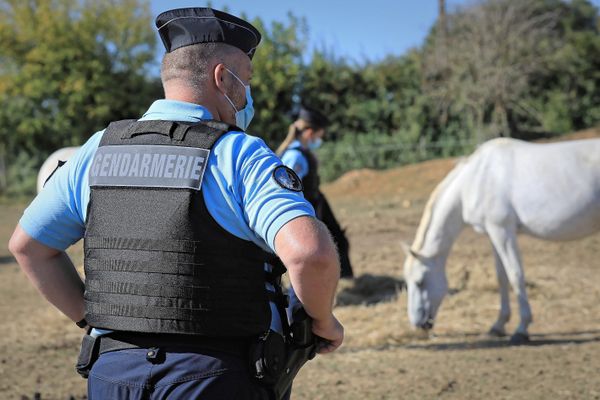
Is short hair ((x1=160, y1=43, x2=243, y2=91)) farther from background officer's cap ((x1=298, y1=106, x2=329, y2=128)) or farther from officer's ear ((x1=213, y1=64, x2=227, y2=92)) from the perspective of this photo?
background officer's cap ((x1=298, y1=106, x2=329, y2=128))

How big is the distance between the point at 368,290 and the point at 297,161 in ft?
8.38

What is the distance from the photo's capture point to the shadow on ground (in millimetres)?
8422

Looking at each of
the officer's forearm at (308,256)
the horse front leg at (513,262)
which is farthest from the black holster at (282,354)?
the horse front leg at (513,262)

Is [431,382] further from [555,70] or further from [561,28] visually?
[561,28]

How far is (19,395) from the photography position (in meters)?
5.25

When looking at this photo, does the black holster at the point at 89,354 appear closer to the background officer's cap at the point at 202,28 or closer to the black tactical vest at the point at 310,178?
the background officer's cap at the point at 202,28

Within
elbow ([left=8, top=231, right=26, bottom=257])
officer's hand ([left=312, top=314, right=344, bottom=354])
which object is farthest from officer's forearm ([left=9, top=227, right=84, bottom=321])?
officer's hand ([left=312, top=314, right=344, bottom=354])

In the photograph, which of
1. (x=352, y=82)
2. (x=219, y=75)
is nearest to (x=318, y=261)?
(x=219, y=75)

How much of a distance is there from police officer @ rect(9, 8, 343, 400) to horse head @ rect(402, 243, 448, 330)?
475 centimetres

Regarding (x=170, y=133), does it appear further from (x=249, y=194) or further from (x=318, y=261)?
(x=318, y=261)

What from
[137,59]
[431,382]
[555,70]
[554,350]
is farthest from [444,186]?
[137,59]

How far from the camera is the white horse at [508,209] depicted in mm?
6684

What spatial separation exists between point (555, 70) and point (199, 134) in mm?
25934

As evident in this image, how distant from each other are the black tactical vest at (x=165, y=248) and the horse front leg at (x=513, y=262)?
5007mm
